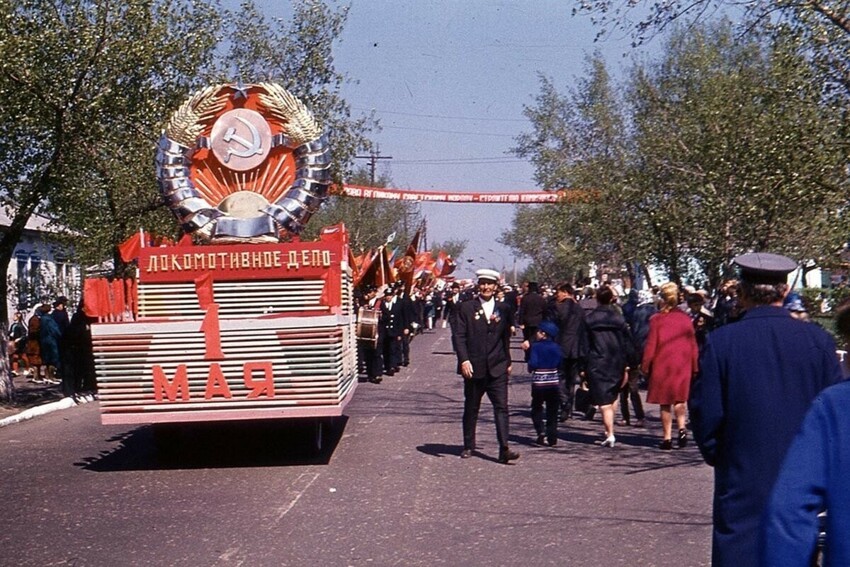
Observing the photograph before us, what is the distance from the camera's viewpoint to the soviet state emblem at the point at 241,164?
1282 centimetres

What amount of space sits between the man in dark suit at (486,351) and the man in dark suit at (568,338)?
3.39 meters

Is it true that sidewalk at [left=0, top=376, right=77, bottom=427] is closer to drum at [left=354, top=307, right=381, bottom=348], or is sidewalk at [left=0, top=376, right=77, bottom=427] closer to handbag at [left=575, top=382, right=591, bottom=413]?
drum at [left=354, top=307, right=381, bottom=348]

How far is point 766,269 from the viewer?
509cm

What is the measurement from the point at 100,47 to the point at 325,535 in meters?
11.8

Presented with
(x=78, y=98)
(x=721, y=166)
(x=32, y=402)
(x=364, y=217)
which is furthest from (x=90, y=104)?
(x=364, y=217)

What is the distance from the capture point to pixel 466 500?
9602 millimetres

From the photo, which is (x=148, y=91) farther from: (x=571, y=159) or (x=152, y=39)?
(x=571, y=159)

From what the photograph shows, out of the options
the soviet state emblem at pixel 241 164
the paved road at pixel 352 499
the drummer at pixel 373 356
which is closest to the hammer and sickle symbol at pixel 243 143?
the soviet state emblem at pixel 241 164

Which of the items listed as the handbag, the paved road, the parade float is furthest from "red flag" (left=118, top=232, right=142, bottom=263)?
the handbag

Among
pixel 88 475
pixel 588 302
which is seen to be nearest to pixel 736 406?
pixel 88 475

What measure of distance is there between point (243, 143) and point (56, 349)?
1278cm

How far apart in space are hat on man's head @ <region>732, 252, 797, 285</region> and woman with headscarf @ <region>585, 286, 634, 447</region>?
7741 millimetres

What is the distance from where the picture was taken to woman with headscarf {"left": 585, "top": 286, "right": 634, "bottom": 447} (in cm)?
1287

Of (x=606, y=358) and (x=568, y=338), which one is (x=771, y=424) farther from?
(x=568, y=338)
